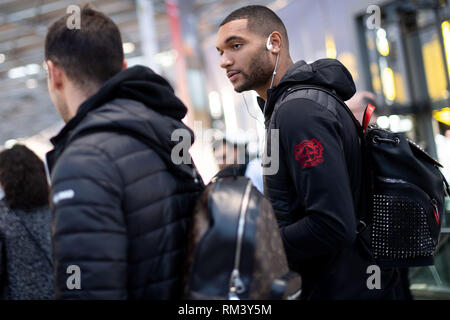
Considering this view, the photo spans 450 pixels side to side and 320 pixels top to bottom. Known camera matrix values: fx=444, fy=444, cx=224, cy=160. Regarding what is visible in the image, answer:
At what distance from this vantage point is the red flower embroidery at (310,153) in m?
1.54

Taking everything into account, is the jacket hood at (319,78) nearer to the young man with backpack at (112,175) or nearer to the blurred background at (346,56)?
the young man with backpack at (112,175)

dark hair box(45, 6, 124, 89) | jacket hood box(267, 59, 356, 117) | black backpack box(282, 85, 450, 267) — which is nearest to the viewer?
dark hair box(45, 6, 124, 89)

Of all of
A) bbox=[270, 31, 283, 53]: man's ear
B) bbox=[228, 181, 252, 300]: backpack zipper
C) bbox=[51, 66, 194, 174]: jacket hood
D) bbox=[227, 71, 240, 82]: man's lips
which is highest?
bbox=[270, 31, 283, 53]: man's ear

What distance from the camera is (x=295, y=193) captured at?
5.53 ft

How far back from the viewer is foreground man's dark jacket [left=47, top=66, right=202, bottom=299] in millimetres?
1125

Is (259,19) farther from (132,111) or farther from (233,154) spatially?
(233,154)

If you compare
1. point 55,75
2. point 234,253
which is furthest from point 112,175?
point 55,75

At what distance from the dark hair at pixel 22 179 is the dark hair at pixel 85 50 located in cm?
134

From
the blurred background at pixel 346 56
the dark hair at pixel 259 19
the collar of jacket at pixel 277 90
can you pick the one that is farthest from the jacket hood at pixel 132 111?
the blurred background at pixel 346 56

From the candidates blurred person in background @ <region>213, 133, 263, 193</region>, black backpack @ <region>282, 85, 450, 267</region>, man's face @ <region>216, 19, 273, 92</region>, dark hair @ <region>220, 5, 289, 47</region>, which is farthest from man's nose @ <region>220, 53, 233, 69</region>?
blurred person in background @ <region>213, 133, 263, 193</region>

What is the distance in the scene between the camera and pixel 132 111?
130cm

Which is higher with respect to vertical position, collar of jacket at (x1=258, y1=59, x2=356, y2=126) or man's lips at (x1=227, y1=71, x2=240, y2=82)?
man's lips at (x1=227, y1=71, x2=240, y2=82)

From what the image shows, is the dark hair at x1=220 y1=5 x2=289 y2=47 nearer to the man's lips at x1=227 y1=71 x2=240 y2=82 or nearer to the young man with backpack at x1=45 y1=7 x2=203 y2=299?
the man's lips at x1=227 y1=71 x2=240 y2=82

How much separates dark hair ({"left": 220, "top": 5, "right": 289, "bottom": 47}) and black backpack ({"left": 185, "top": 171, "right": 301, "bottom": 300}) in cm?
104
